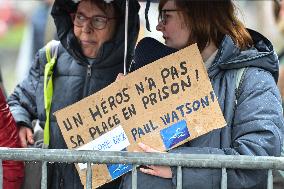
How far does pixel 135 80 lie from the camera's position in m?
4.21

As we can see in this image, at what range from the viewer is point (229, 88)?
415 cm

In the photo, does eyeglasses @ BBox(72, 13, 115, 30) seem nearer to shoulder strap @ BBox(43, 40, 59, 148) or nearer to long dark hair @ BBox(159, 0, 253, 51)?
shoulder strap @ BBox(43, 40, 59, 148)

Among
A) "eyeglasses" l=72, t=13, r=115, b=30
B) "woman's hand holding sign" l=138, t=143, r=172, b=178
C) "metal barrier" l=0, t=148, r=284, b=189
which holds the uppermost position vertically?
"eyeglasses" l=72, t=13, r=115, b=30

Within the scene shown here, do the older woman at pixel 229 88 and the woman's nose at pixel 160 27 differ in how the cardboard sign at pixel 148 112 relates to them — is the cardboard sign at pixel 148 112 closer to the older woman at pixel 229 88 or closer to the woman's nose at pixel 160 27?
the older woman at pixel 229 88

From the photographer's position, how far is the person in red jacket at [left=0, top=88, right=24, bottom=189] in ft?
14.6

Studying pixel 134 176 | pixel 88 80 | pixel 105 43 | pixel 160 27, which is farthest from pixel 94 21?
pixel 134 176

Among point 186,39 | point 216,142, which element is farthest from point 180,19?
point 216,142

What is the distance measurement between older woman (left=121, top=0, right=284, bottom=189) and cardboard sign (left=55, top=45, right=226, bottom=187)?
0.09m

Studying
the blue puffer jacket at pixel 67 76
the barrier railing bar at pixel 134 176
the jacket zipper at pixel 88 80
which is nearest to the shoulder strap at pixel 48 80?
the blue puffer jacket at pixel 67 76

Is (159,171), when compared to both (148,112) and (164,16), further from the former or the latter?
(164,16)

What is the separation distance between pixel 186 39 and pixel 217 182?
76cm

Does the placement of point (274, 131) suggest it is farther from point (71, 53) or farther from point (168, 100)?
point (71, 53)

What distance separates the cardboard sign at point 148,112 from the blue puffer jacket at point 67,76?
468 mm

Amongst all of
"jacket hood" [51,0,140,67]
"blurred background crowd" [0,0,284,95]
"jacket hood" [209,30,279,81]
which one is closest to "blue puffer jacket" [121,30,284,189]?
"jacket hood" [209,30,279,81]
